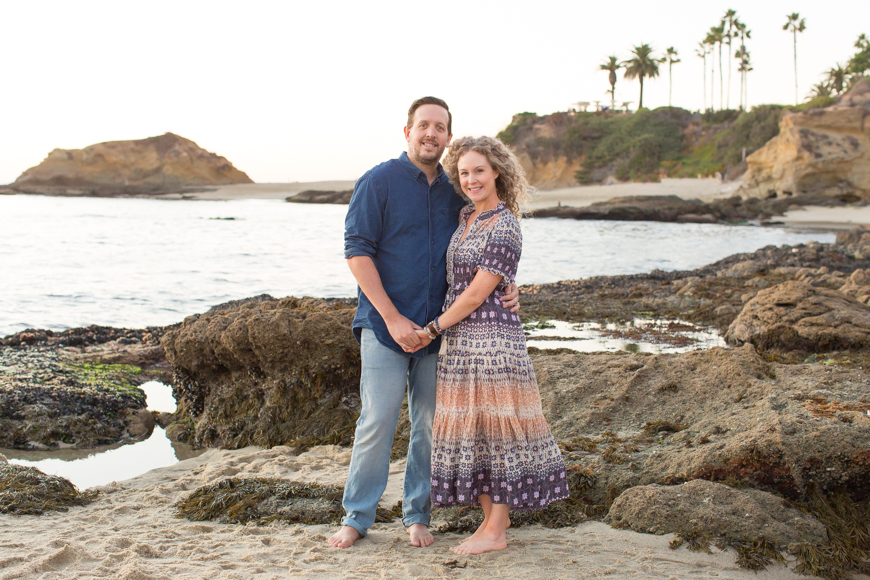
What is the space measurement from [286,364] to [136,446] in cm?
147

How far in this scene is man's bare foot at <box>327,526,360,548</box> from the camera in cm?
311

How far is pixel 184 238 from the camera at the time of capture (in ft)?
101

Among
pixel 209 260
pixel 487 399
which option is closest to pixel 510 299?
pixel 487 399

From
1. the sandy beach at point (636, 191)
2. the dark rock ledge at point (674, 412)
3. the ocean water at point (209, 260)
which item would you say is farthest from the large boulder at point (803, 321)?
the sandy beach at point (636, 191)

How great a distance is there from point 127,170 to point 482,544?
112 metres

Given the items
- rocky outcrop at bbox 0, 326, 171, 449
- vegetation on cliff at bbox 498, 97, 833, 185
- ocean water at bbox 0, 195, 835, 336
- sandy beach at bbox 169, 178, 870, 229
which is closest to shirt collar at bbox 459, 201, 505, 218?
sandy beach at bbox 169, 178, 870, 229

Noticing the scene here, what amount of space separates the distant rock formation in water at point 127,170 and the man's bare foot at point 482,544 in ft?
346

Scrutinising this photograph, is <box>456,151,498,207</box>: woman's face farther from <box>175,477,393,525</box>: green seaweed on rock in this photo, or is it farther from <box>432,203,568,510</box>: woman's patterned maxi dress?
<box>175,477,393,525</box>: green seaweed on rock

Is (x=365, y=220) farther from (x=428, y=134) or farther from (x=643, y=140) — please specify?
(x=643, y=140)

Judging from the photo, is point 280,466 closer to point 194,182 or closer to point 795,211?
point 795,211

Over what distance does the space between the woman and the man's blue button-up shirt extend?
150 millimetres

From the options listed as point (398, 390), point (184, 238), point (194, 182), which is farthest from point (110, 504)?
point (194, 182)

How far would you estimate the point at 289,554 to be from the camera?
119 inches

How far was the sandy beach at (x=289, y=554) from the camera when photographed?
280 cm
